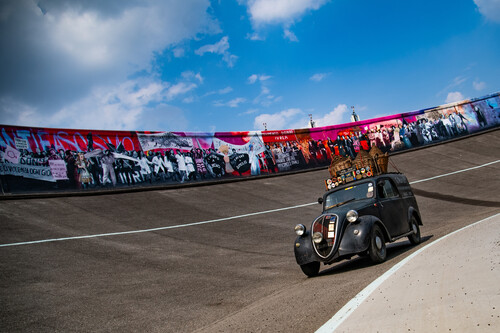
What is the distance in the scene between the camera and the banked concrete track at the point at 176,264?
19.1ft

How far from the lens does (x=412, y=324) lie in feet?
10.2

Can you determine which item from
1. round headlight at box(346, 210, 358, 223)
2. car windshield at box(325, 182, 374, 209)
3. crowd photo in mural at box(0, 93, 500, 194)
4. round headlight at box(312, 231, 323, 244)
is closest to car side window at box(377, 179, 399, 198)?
car windshield at box(325, 182, 374, 209)

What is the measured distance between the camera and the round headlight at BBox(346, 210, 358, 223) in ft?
26.2

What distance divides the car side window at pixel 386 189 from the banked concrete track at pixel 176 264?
1349mm

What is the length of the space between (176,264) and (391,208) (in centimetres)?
557

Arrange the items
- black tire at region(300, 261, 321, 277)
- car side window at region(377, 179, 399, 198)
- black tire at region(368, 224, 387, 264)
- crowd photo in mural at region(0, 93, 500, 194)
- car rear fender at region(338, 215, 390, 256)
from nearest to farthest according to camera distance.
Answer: car rear fender at region(338, 215, 390, 256), black tire at region(368, 224, 387, 264), black tire at region(300, 261, 321, 277), car side window at region(377, 179, 399, 198), crowd photo in mural at region(0, 93, 500, 194)

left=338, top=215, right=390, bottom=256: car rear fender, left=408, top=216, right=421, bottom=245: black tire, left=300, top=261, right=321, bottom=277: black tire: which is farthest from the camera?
left=408, top=216, right=421, bottom=245: black tire

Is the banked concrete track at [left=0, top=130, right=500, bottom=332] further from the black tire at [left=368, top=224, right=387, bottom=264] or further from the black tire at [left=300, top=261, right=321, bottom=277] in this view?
the black tire at [left=368, top=224, right=387, bottom=264]

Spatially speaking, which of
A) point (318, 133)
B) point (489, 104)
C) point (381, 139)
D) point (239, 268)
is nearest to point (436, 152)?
point (381, 139)

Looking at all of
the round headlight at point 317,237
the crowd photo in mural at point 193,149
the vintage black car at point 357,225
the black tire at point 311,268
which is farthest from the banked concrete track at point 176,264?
the crowd photo in mural at point 193,149

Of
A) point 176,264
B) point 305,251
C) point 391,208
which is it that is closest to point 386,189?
point 391,208

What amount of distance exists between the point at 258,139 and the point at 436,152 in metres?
17.6

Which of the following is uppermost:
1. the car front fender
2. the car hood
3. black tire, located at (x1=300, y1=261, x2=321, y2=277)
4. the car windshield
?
the car windshield

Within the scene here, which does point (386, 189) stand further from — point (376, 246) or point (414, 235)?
point (376, 246)
